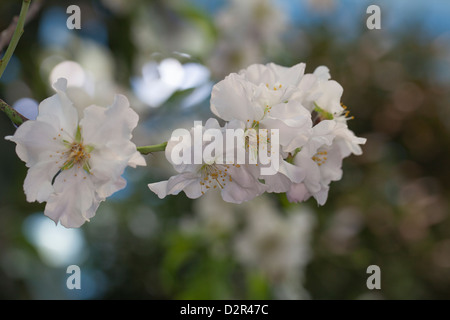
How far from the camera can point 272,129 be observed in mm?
556

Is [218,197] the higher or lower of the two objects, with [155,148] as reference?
higher

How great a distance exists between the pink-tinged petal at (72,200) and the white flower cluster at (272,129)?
9 centimetres

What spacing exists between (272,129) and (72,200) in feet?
0.89

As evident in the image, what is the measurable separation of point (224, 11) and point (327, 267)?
3.81ft

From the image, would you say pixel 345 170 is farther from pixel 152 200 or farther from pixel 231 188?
pixel 231 188

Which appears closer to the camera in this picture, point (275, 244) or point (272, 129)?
point (272, 129)

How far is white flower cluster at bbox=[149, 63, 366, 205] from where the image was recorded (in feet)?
1.78

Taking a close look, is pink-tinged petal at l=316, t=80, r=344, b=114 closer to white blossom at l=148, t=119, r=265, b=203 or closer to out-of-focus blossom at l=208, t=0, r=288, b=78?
white blossom at l=148, t=119, r=265, b=203

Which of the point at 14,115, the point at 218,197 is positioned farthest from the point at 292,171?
the point at 218,197

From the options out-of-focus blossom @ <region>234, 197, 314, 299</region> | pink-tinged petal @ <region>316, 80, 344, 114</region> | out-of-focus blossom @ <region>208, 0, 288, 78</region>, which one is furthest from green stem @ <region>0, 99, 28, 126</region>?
out-of-focus blossom @ <region>234, 197, 314, 299</region>

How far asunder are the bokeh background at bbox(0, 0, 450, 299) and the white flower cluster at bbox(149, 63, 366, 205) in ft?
2.52

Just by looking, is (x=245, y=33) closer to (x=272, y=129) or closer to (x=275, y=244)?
(x=275, y=244)

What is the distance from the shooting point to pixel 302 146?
56cm
